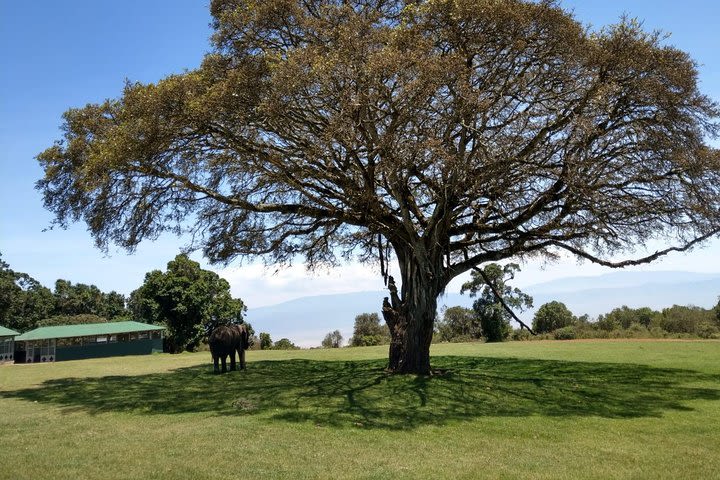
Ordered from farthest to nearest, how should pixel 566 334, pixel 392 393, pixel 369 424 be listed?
pixel 566 334 → pixel 392 393 → pixel 369 424

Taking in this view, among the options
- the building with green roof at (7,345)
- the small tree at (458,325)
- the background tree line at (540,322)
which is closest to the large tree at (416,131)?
the background tree line at (540,322)

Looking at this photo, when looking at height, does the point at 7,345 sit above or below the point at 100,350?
above

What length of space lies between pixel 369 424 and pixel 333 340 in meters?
40.8

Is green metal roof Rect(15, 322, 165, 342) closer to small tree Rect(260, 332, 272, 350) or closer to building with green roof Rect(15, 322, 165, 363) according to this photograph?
building with green roof Rect(15, 322, 165, 363)

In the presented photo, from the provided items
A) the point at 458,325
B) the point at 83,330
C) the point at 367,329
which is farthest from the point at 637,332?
the point at 83,330

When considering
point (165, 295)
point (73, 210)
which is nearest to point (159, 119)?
point (73, 210)

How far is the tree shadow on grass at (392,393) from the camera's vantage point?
11.3 m

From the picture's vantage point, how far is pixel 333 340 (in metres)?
50.4

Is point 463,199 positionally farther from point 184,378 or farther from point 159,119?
point 184,378

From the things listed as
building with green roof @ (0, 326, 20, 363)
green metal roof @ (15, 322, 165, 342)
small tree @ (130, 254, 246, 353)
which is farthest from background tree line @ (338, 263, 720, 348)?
building with green roof @ (0, 326, 20, 363)

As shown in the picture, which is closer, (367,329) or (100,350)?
(100,350)

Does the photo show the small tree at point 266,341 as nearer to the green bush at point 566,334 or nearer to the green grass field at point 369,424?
the green bush at point 566,334

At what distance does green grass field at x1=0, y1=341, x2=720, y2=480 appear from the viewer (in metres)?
7.19

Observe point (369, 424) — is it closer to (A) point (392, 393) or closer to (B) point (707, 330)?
(A) point (392, 393)
